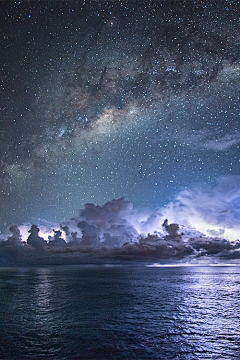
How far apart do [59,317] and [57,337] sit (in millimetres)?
11249

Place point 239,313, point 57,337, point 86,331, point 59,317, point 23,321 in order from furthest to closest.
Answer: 1. point 239,313
2. point 59,317
3. point 23,321
4. point 86,331
5. point 57,337

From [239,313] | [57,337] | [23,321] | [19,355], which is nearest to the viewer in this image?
[19,355]

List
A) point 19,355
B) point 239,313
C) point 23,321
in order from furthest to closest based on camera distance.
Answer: point 239,313 → point 23,321 → point 19,355

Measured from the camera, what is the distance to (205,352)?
832 inches

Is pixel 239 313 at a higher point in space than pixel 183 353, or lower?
lower

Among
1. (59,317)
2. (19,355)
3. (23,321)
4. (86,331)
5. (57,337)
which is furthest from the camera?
(59,317)

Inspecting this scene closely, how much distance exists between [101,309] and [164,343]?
70.2 feet

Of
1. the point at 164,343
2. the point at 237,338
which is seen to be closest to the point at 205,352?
the point at 164,343

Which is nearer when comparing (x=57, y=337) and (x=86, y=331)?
(x=57, y=337)

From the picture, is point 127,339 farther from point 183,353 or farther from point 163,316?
point 163,316

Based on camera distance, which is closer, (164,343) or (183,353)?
(183,353)

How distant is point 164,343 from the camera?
2367cm

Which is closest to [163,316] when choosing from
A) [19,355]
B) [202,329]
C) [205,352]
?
[202,329]

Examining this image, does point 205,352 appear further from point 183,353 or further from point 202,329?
point 202,329
